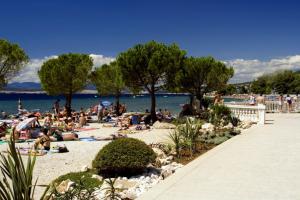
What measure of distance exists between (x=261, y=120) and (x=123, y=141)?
13.9m

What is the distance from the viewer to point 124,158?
992cm

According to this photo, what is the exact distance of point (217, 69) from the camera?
44.4 m

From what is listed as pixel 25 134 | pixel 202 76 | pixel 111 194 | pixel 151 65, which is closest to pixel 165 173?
pixel 111 194

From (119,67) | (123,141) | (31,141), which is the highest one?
(119,67)

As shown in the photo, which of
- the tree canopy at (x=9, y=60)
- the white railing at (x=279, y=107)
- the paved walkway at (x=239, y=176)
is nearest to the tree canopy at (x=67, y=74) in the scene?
the tree canopy at (x=9, y=60)

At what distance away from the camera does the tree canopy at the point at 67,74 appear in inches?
1401

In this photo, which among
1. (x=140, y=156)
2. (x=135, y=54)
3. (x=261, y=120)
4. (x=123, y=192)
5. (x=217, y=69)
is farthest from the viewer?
(x=217, y=69)

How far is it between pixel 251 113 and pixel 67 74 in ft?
60.3

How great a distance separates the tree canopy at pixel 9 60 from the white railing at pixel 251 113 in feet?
53.4

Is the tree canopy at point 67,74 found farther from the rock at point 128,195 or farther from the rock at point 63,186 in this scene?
the rock at point 128,195

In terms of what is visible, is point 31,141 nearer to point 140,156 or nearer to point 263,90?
point 140,156

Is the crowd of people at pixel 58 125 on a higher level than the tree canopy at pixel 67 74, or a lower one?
lower

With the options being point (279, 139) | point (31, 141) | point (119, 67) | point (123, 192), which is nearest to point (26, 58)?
point (119, 67)

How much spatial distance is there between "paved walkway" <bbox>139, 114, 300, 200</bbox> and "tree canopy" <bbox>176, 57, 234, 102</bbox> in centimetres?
2873
